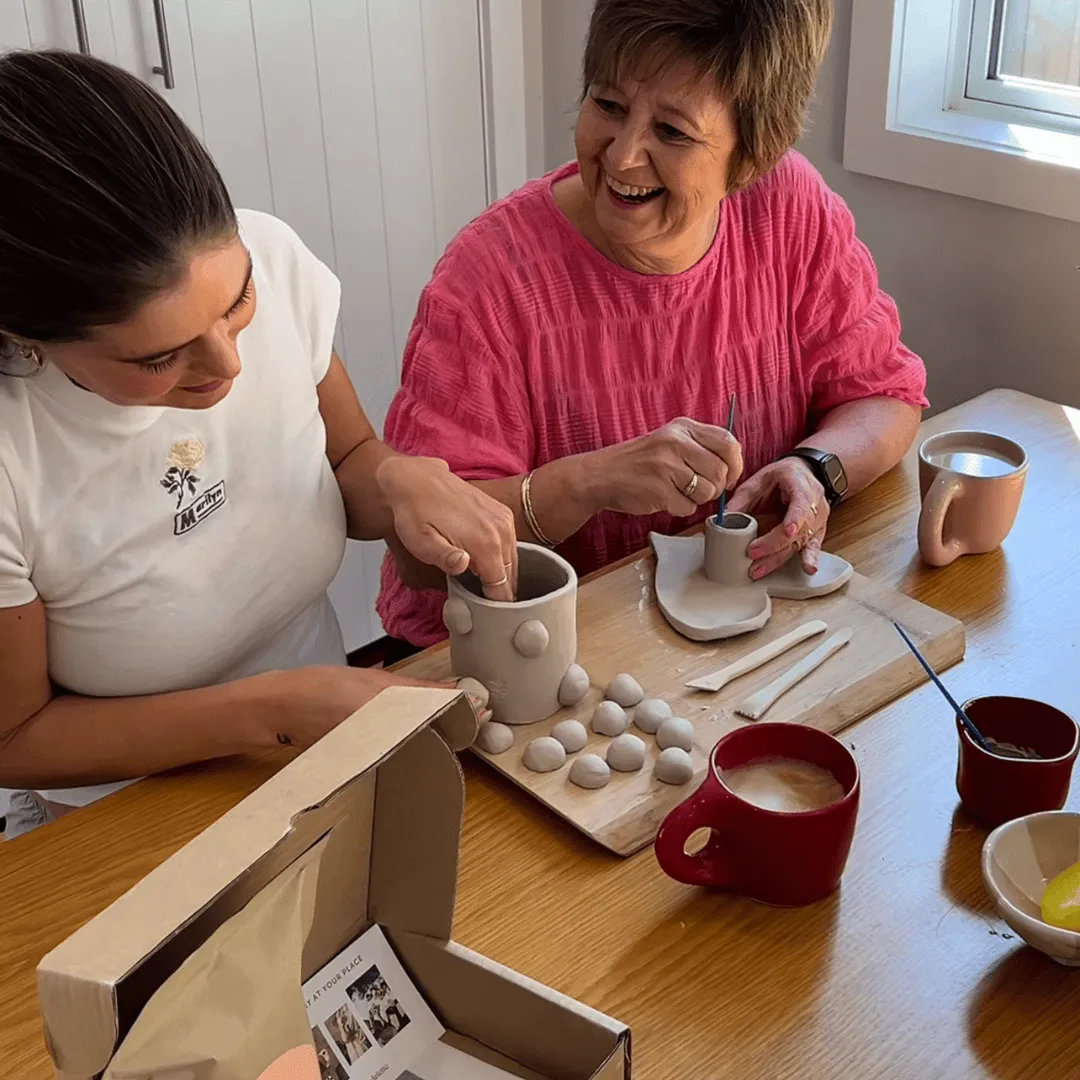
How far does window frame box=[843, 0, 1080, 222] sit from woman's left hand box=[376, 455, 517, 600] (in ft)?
3.57

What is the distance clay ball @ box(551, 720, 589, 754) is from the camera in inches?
40.4

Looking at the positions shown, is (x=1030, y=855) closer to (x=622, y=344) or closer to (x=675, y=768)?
(x=675, y=768)

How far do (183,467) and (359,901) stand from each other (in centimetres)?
48

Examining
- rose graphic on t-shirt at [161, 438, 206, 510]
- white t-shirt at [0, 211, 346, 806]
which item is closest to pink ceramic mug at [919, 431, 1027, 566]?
white t-shirt at [0, 211, 346, 806]

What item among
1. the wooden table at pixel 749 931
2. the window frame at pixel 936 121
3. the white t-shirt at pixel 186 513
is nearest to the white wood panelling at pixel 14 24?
the white t-shirt at pixel 186 513

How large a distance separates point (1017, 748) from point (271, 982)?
0.60m

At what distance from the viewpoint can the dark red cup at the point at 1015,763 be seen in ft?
3.04

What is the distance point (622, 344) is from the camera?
1486 millimetres

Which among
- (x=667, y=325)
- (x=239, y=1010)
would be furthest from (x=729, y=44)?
(x=239, y=1010)

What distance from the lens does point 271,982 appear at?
0.66 m

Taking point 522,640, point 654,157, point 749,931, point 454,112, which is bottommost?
point 749,931

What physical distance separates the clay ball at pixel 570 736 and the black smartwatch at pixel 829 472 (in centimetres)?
47

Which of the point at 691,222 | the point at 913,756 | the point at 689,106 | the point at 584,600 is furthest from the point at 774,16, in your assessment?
the point at 913,756

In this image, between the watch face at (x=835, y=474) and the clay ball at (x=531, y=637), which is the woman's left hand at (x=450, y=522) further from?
the watch face at (x=835, y=474)
